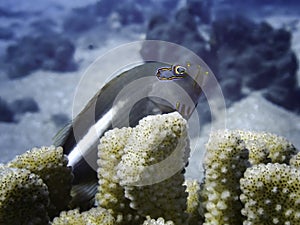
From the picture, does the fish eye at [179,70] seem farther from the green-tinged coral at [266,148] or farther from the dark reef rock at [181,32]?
the dark reef rock at [181,32]

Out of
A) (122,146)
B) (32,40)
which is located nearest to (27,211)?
(122,146)

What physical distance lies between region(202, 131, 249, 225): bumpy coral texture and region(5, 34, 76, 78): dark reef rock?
10.3m

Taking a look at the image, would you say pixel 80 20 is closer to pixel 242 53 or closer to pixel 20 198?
pixel 242 53

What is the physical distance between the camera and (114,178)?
1.73 meters

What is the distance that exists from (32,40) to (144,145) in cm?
1356

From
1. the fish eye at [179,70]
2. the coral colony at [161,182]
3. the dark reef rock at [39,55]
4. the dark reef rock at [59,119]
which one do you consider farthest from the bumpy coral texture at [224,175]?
the dark reef rock at [39,55]

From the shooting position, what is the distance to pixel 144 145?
58.7 inches

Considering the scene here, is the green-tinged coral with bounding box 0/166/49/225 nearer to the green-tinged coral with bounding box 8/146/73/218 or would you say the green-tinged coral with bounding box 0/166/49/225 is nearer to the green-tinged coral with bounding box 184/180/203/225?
the green-tinged coral with bounding box 8/146/73/218

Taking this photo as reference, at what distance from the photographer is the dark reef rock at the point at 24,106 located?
8.85 meters

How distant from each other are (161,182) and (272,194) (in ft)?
1.51

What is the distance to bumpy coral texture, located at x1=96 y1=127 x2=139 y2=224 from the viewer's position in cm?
173

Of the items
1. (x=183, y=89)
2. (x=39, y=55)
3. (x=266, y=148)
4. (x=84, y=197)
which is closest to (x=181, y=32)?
(x=39, y=55)

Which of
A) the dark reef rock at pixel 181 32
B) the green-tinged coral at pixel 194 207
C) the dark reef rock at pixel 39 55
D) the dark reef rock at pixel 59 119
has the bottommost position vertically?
the dark reef rock at pixel 39 55

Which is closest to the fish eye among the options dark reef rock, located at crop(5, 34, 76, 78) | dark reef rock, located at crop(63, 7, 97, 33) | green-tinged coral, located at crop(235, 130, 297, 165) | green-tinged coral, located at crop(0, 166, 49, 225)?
green-tinged coral, located at crop(235, 130, 297, 165)
